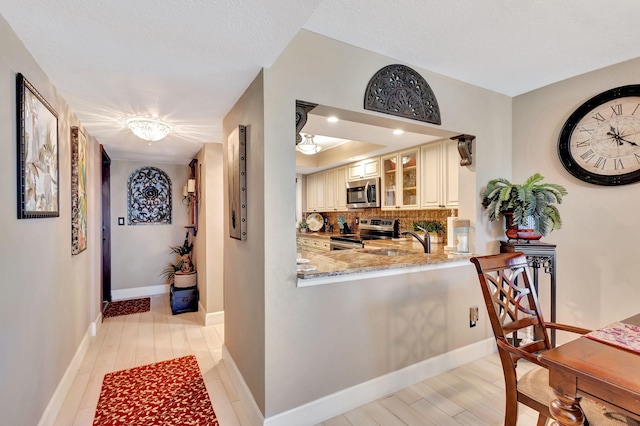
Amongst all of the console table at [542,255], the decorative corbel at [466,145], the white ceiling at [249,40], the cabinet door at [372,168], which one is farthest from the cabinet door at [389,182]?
the console table at [542,255]

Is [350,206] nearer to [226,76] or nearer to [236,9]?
[226,76]

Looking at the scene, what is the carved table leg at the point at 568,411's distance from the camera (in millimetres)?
1016

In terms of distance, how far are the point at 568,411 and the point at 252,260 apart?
63.6 inches

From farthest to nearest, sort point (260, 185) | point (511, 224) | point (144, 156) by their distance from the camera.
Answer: point (144, 156) → point (511, 224) → point (260, 185)

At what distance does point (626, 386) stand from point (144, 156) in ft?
16.4

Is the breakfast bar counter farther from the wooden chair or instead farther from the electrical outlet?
the wooden chair

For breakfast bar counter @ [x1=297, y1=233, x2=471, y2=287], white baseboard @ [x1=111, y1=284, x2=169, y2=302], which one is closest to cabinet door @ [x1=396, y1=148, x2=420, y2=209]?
breakfast bar counter @ [x1=297, y1=233, x2=471, y2=287]

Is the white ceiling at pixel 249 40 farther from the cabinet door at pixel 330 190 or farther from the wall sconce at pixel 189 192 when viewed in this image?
the cabinet door at pixel 330 190

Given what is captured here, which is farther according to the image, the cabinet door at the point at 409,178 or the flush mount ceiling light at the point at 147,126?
the cabinet door at the point at 409,178

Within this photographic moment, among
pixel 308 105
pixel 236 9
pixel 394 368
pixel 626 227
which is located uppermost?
pixel 236 9

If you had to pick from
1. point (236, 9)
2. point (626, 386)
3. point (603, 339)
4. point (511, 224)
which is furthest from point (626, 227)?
point (236, 9)

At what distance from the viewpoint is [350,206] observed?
189 inches

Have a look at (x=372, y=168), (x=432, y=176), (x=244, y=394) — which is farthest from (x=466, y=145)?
(x=244, y=394)

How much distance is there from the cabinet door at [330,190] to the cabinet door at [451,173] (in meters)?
2.23
